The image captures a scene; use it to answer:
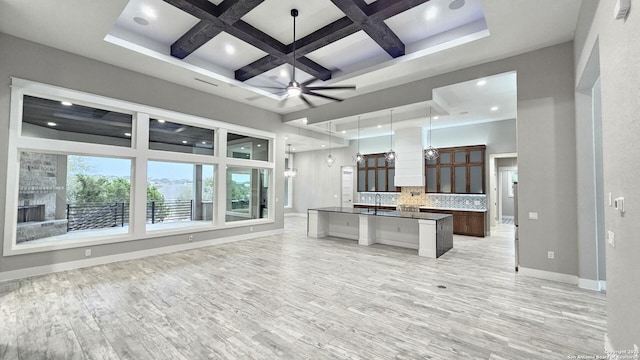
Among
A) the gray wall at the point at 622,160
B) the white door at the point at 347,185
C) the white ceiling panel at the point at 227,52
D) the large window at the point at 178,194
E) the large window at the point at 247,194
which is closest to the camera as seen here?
the gray wall at the point at 622,160

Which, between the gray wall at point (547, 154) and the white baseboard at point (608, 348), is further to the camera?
the gray wall at point (547, 154)

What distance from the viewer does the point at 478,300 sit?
3.47 m

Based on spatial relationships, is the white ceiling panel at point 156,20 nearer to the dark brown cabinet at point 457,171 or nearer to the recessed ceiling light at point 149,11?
the recessed ceiling light at point 149,11

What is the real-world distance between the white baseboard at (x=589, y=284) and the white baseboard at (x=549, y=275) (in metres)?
0.10

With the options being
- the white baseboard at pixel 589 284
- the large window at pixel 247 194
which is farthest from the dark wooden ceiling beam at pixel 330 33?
the white baseboard at pixel 589 284

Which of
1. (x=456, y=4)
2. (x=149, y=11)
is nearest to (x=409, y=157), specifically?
(x=456, y=4)

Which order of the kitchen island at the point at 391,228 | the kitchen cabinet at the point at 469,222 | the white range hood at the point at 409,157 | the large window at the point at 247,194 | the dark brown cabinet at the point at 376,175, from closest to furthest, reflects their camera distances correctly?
the kitchen island at the point at 391,228, the large window at the point at 247,194, the kitchen cabinet at the point at 469,222, the white range hood at the point at 409,157, the dark brown cabinet at the point at 376,175

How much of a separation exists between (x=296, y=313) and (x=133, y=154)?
15.4ft

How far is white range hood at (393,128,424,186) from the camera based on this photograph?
8.84 metres

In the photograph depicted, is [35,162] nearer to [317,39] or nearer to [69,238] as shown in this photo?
[69,238]

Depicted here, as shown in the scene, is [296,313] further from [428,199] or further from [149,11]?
[428,199]

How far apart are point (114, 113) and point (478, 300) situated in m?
7.13

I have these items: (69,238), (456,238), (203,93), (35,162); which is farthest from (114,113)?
(456,238)

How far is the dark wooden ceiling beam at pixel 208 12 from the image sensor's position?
11.8 ft
